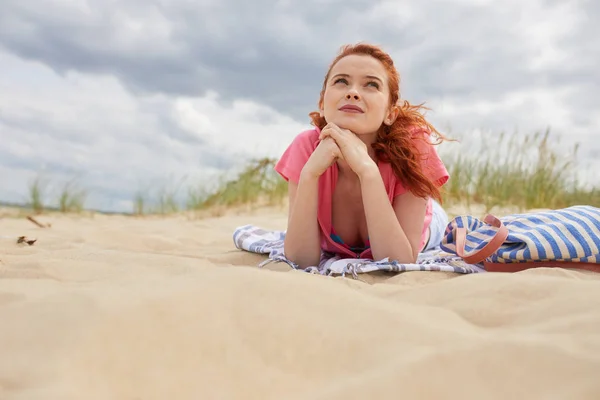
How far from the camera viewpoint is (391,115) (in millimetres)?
2861

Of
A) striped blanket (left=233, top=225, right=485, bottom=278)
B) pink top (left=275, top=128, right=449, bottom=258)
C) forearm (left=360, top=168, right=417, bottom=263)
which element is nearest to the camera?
striped blanket (left=233, top=225, right=485, bottom=278)

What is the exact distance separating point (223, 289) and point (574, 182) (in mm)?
5887

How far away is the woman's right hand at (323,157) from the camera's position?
2553mm

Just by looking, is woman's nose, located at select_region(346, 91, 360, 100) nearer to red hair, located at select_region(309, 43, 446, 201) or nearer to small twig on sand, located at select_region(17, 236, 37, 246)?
red hair, located at select_region(309, 43, 446, 201)

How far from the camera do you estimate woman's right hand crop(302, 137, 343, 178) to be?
2553 mm

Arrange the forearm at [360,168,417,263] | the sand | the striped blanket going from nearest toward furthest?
the sand
the striped blanket
the forearm at [360,168,417,263]

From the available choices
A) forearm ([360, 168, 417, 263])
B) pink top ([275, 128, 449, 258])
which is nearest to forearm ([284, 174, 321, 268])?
pink top ([275, 128, 449, 258])

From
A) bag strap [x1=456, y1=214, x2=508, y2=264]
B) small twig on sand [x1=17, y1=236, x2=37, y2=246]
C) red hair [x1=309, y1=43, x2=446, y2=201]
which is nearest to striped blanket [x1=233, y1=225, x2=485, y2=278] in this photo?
bag strap [x1=456, y1=214, x2=508, y2=264]

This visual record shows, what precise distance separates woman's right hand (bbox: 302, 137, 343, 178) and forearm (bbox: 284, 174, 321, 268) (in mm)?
37

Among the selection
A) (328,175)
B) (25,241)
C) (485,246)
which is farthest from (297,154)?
(25,241)

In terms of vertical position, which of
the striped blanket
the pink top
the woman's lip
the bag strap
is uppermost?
the woman's lip

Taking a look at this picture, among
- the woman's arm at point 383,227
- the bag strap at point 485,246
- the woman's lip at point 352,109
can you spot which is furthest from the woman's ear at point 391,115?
the bag strap at point 485,246

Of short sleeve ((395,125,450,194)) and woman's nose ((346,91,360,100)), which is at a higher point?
woman's nose ((346,91,360,100))

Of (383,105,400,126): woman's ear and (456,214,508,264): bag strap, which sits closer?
(456,214,508,264): bag strap
